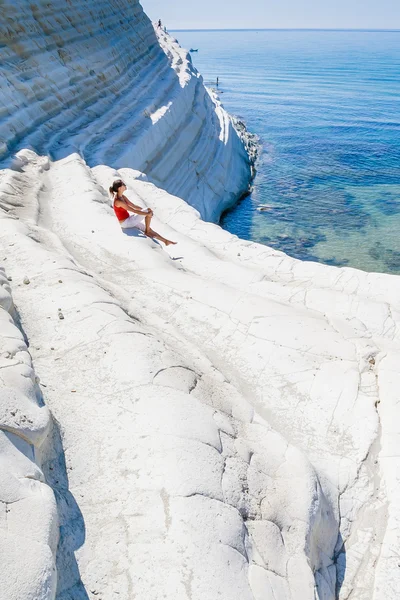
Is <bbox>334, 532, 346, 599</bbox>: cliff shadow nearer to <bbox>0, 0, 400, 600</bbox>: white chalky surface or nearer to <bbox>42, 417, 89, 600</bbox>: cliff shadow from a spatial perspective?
<bbox>0, 0, 400, 600</bbox>: white chalky surface

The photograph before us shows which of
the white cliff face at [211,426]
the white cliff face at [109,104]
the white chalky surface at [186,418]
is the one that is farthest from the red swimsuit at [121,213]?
the white cliff face at [109,104]

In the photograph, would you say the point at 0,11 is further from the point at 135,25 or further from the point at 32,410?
the point at 32,410

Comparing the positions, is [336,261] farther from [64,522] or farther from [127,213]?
[64,522]

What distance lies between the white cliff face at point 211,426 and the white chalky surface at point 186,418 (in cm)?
1

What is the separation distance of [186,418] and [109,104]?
13125mm

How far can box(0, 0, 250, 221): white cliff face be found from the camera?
11.8 metres

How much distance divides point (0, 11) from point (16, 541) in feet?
43.2

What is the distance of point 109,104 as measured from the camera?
15.0 m

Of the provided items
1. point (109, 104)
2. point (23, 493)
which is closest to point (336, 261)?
point (109, 104)

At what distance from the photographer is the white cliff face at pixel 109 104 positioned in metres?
11.8

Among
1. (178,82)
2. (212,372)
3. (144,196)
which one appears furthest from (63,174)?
(178,82)

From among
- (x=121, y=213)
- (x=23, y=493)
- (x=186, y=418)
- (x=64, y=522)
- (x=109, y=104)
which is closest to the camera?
(x=23, y=493)

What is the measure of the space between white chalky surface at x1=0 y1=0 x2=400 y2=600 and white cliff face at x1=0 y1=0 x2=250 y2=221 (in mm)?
3806

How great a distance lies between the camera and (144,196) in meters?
10.8
